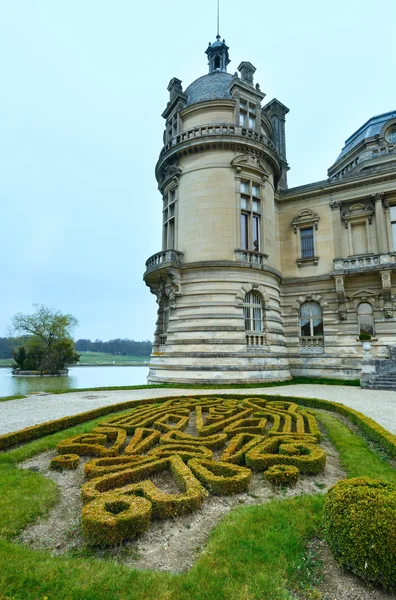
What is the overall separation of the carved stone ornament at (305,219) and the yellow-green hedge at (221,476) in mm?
23417

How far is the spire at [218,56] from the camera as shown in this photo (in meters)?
30.4

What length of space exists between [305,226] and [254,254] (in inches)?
270

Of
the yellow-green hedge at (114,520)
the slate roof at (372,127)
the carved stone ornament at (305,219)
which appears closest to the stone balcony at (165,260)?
the carved stone ornament at (305,219)

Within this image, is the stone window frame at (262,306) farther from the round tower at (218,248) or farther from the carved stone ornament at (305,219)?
the carved stone ornament at (305,219)

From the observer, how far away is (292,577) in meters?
3.27

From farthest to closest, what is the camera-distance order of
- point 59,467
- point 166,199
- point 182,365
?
point 166,199
point 182,365
point 59,467

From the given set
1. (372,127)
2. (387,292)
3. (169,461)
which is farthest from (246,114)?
(169,461)

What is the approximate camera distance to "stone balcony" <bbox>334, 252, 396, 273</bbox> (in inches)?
874

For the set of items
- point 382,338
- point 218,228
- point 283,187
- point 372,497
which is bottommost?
point 372,497

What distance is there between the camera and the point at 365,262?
2314cm

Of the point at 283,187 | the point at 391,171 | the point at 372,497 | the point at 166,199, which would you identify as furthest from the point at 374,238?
the point at 372,497

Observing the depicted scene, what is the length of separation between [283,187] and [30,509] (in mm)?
29522

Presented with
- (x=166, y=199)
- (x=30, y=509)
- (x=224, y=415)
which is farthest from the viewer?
(x=166, y=199)

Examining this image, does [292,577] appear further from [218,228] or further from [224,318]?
[218,228]
